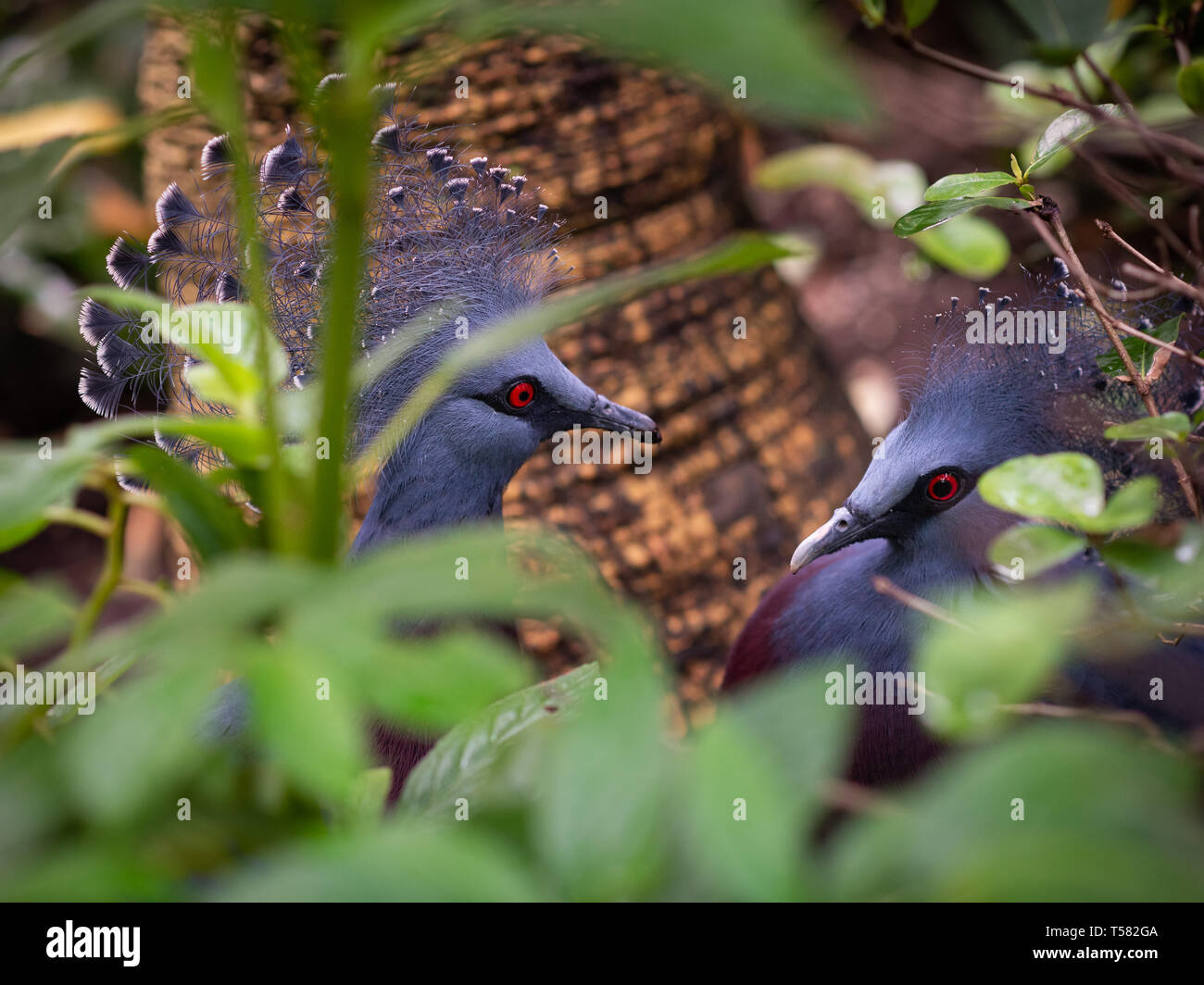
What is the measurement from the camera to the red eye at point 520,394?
1.23 meters

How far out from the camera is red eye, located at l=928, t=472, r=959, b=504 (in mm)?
1139

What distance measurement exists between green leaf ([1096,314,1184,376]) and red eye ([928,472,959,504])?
24 cm

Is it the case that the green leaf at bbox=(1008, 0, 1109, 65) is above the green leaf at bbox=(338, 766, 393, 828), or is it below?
above

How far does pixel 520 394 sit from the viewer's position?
124 cm

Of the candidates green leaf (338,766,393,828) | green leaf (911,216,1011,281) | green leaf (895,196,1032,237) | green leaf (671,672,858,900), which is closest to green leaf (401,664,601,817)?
green leaf (338,766,393,828)

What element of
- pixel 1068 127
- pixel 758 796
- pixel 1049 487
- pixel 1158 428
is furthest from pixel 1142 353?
pixel 758 796

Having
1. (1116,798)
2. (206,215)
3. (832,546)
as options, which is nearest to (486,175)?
(206,215)

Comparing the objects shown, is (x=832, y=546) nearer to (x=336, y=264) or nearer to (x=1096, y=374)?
(x=1096, y=374)

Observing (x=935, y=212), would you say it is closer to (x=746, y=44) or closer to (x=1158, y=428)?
(x=1158, y=428)

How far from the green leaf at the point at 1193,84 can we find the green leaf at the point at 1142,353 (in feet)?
0.82

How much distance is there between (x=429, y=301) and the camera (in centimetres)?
117

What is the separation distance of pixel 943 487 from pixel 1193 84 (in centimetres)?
48

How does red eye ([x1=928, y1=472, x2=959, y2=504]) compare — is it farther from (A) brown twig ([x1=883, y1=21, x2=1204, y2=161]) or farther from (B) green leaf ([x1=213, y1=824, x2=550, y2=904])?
(B) green leaf ([x1=213, y1=824, x2=550, y2=904])
